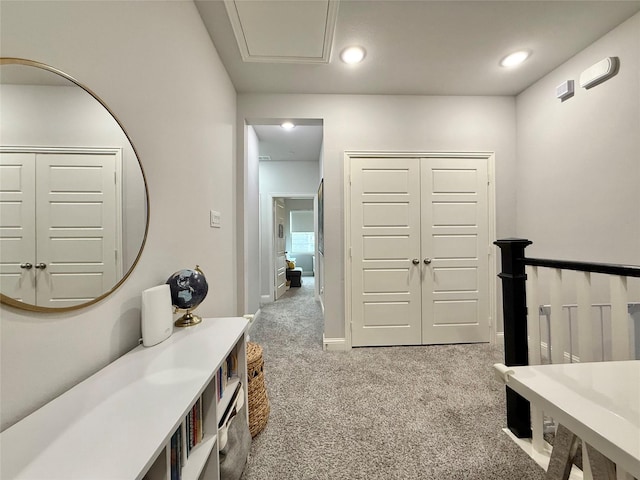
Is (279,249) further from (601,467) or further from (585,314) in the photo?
(601,467)

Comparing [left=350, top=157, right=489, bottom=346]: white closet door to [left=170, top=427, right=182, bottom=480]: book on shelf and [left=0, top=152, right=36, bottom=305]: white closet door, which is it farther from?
[left=0, top=152, right=36, bottom=305]: white closet door

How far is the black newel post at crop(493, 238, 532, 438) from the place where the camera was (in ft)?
4.35

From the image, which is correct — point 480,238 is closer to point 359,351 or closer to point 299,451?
point 359,351

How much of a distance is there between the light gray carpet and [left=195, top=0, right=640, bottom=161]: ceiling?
2535 millimetres

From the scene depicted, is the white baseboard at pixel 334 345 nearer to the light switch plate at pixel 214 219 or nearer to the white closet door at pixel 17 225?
the light switch plate at pixel 214 219

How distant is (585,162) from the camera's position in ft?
6.49

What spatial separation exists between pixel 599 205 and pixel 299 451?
9.06ft

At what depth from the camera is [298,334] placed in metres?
2.93

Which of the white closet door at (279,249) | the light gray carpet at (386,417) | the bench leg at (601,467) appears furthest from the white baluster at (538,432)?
the white closet door at (279,249)

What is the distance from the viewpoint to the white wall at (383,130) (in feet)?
Answer: 8.22

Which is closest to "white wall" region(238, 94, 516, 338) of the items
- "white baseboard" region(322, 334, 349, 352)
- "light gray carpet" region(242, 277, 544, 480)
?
"white baseboard" region(322, 334, 349, 352)

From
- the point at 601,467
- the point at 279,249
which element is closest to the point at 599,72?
the point at 601,467

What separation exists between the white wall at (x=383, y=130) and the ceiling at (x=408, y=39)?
13cm

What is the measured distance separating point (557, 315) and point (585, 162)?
160 cm
